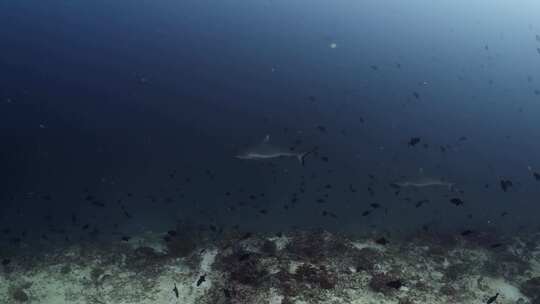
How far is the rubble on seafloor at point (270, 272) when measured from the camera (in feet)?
52.7

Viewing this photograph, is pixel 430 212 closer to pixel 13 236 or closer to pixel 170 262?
pixel 170 262

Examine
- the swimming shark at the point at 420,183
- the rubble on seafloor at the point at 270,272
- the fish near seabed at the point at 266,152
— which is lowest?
the rubble on seafloor at the point at 270,272

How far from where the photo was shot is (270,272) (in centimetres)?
1669

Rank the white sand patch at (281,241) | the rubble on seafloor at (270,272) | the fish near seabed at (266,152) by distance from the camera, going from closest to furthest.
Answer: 1. the rubble on seafloor at (270,272)
2. the white sand patch at (281,241)
3. the fish near seabed at (266,152)

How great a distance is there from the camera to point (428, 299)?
16312mm

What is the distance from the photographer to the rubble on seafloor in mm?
16062

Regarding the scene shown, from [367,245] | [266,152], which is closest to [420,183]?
[367,245]

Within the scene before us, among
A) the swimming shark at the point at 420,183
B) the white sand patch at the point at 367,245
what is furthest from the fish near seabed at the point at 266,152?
the swimming shark at the point at 420,183

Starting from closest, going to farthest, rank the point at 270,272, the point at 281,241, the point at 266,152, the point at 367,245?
1. the point at 270,272
2. the point at 281,241
3. the point at 367,245
4. the point at 266,152

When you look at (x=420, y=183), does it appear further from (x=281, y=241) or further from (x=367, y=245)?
(x=281, y=241)

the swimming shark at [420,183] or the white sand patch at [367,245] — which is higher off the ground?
the swimming shark at [420,183]

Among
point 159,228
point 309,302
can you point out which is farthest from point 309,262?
point 159,228

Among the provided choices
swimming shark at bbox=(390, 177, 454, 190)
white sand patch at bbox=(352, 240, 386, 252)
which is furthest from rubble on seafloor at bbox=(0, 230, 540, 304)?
swimming shark at bbox=(390, 177, 454, 190)

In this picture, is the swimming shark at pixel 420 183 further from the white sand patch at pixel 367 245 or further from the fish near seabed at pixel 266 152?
the fish near seabed at pixel 266 152
